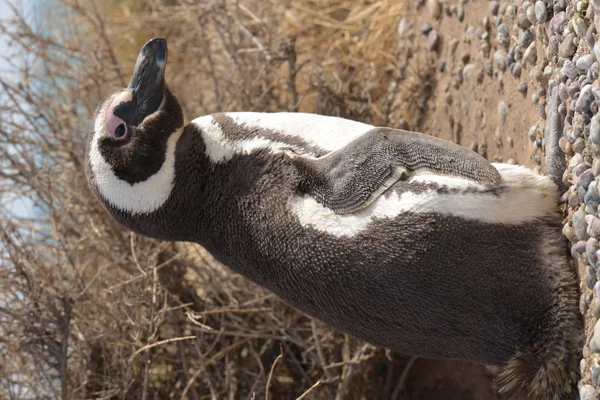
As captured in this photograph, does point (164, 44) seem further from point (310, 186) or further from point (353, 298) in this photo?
point (353, 298)

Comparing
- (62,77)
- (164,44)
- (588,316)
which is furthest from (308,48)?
(588,316)

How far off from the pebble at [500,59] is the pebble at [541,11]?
28cm

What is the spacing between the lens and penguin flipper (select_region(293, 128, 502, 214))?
1.38 meters

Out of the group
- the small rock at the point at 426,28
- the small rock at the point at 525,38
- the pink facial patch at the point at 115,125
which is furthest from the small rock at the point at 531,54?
the pink facial patch at the point at 115,125

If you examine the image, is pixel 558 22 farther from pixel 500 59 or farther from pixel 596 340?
pixel 596 340

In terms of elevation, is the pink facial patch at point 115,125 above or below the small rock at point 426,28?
above

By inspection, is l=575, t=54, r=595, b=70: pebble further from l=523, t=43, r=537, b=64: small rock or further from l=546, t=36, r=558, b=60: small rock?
l=523, t=43, r=537, b=64: small rock

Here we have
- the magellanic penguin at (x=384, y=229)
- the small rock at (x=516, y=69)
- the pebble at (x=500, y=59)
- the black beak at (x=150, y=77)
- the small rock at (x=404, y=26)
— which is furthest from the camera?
the small rock at (x=404, y=26)

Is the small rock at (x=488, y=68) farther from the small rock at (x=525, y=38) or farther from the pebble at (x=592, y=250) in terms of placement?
the pebble at (x=592, y=250)

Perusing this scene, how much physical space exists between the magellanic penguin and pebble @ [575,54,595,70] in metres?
0.23

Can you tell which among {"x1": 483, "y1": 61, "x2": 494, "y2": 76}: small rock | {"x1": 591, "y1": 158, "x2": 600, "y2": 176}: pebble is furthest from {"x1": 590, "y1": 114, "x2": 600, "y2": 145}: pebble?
{"x1": 483, "y1": 61, "x2": 494, "y2": 76}: small rock

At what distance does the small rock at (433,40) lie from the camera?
229 cm

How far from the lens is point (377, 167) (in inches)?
54.8

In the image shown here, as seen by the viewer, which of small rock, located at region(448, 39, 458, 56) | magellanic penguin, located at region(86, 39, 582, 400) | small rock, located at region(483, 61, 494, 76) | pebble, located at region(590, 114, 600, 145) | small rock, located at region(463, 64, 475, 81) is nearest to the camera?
pebble, located at region(590, 114, 600, 145)
